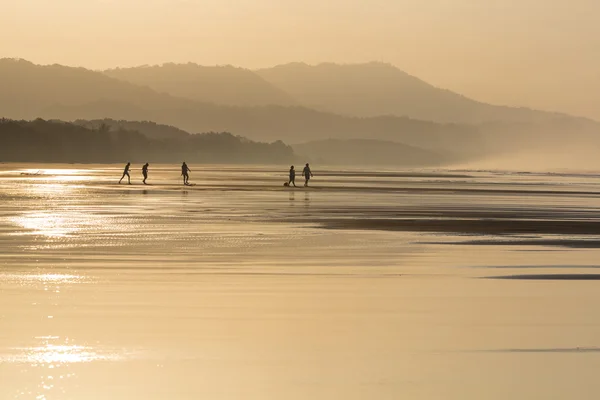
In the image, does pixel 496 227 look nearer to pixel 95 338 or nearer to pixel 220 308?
pixel 220 308

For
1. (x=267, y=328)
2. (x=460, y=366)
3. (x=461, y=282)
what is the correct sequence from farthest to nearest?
(x=461, y=282)
(x=267, y=328)
(x=460, y=366)

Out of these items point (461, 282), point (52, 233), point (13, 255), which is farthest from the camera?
point (52, 233)

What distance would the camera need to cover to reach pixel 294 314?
1795cm

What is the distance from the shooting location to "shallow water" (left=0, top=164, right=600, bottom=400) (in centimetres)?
1284

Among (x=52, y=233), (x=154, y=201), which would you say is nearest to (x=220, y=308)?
(x=52, y=233)

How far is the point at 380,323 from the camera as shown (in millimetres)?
17203

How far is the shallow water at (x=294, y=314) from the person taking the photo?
12.8 meters

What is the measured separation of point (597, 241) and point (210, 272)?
51.7 feet

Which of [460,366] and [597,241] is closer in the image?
[460,366]

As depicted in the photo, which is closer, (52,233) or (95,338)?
(95,338)

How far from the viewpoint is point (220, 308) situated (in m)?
18.5

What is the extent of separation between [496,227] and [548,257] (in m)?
12.4

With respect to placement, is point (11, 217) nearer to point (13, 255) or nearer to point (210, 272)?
point (13, 255)

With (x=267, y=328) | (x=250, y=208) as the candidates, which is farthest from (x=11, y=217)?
(x=267, y=328)
